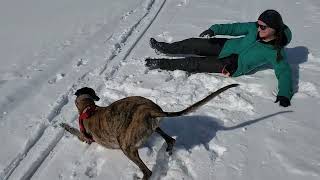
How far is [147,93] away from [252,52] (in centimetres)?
132

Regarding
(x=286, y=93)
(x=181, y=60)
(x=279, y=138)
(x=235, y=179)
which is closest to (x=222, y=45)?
(x=181, y=60)

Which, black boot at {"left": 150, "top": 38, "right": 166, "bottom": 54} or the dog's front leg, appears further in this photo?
black boot at {"left": 150, "top": 38, "right": 166, "bottom": 54}

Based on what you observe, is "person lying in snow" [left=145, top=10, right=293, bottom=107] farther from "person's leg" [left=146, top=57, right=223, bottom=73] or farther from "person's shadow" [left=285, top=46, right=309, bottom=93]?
"person's shadow" [left=285, top=46, right=309, bottom=93]

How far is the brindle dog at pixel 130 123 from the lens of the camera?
12.4 ft

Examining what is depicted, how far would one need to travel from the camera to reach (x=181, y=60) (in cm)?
571

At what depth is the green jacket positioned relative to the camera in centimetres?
506

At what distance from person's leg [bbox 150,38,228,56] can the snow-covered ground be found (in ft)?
0.86

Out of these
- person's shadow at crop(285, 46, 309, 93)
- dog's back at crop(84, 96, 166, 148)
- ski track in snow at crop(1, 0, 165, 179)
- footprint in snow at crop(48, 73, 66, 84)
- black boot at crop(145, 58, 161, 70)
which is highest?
dog's back at crop(84, 96, 166, 148)

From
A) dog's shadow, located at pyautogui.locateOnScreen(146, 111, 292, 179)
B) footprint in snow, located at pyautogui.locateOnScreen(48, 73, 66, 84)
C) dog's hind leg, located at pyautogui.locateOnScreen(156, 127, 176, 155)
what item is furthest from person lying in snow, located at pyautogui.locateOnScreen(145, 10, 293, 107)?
dog's hind leg, located at pyautogui.locateOnScreen(156, 127, 176, 155)

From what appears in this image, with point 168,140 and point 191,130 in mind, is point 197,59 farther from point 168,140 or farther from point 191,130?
point 168,140

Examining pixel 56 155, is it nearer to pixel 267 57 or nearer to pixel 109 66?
pixel 109 66

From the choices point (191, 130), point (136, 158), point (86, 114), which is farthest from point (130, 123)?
point (191, 130)

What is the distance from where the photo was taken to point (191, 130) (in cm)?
461

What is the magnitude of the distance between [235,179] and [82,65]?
3050 millimetres
